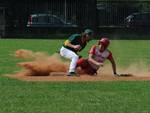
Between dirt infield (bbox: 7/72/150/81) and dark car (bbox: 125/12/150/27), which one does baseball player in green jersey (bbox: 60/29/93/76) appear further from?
dark car (bbox: 125/12/150/27)

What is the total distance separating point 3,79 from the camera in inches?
619

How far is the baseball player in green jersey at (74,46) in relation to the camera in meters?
16.6

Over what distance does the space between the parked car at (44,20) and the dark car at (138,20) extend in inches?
203

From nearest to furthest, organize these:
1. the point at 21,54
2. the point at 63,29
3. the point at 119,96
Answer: the point at 119,96 < the point at 21,54 < the point at 63,29

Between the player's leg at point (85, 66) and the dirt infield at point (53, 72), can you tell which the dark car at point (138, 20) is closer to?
the dirt infield at point (53, 72)

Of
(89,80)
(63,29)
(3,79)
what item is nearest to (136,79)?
(89,80)

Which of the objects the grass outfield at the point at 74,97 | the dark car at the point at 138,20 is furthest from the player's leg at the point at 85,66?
the dark car at the point at 138,20

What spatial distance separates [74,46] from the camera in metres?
16.9

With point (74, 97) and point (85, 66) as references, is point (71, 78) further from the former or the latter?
point (74, 97)

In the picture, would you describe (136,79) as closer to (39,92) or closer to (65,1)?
(39,92)

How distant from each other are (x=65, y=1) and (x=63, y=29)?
7.32ft

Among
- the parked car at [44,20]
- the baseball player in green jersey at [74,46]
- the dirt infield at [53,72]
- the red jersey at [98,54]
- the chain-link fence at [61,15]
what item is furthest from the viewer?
the chain-link fence at [61,15]

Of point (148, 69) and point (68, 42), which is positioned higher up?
point (68, 42)

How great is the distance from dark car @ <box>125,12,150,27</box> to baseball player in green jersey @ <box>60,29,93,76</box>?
31.2 meters
